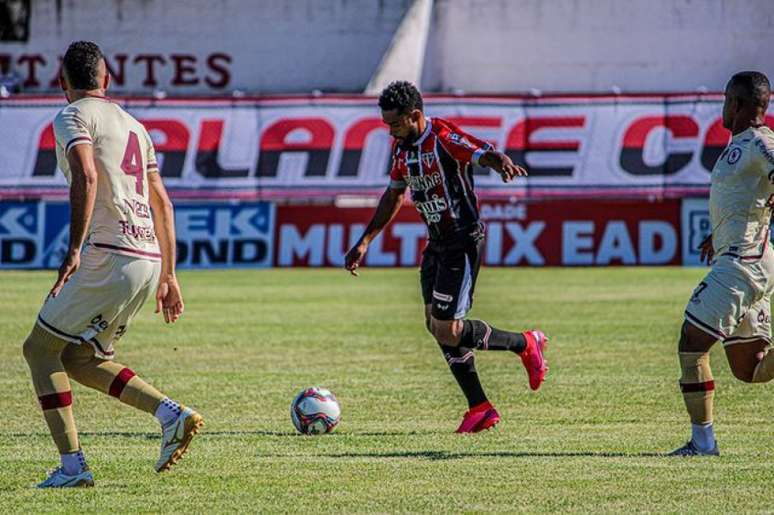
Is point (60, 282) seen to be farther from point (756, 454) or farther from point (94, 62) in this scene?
point (756, 454)

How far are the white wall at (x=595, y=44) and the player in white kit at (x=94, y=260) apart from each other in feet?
89.3

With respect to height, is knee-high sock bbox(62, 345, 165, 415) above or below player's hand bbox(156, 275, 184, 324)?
below

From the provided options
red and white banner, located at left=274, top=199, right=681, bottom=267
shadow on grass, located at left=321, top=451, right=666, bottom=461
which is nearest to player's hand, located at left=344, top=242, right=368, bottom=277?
shadow on grass, located at left=321, top=451, right=666, bottom=461

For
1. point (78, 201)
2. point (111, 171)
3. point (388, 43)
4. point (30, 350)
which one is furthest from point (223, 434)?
point (388, 43)

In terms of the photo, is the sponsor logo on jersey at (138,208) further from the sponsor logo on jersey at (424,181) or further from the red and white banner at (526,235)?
the red and white banner at (526,235)

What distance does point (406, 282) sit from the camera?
24.0 m

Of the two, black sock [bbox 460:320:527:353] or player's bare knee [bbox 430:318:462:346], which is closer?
player's bare knee [bbox 430:318:462:346]

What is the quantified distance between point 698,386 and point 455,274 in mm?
1985

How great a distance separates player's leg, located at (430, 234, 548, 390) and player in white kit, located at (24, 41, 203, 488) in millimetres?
2560

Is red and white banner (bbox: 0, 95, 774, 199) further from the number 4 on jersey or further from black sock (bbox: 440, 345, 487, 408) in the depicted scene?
the number 4 on jersey

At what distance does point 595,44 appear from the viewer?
34781mm

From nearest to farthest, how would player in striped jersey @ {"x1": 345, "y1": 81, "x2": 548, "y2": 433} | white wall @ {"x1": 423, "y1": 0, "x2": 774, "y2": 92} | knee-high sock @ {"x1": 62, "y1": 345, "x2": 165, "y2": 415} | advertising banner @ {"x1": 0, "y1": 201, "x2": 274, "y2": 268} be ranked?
knee-high sock @ {"x1": 62, "y1": 345, "x2": 165, "y2": 415}
player in striped jersey @ {"x1": 345, "y1": 81, "x2": 548, "y2": 433}
advertising banner @ {"x1": 0, "y1": 201, "x2": 274, "y2": 268}
white wall @ {"x1": 423, "y1": 0, "x2": 774, "y2": 92}

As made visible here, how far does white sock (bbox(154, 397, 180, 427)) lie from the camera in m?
8.28

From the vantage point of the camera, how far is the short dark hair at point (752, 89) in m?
8.88
